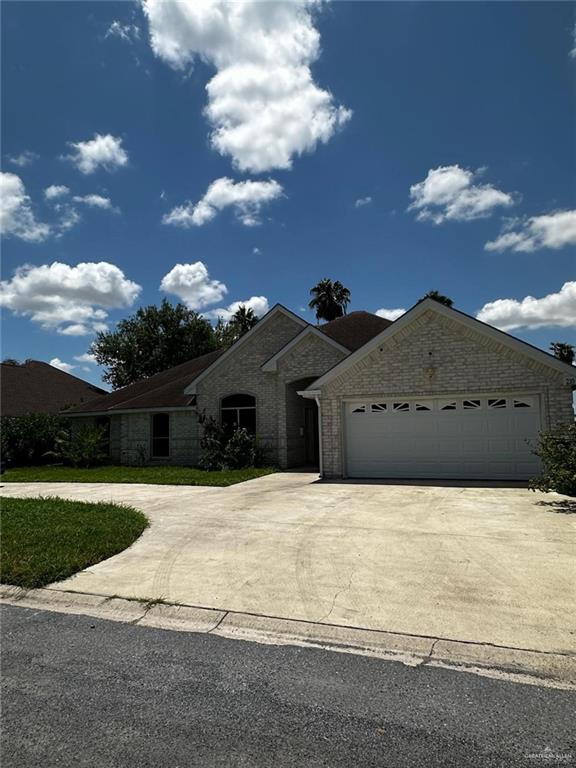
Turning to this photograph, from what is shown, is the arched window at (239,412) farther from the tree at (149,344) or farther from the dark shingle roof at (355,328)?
the tree at (149,344)

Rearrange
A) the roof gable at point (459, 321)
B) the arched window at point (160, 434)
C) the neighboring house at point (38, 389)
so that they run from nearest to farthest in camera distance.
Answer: the roof gable at point (459, 321)
the arched window at point (160, 434)
the neighboring house at point (38, 389)

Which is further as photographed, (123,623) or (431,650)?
(123,623)

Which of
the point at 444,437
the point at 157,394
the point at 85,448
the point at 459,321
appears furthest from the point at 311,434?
the point at 85,448

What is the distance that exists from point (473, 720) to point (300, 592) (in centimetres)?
240

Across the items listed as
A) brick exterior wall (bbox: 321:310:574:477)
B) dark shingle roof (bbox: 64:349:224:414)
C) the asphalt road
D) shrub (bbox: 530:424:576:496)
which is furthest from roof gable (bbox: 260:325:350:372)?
the asphalt road

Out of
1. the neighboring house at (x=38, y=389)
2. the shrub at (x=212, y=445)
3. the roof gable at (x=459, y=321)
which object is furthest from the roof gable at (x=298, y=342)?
the neighboring house at (x=38, y=389)

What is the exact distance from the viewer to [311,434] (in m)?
21.5

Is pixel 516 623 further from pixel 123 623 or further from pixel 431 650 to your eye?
pixel 123 623

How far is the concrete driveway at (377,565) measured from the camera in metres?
4.44

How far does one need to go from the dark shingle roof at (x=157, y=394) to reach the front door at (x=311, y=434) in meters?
5.20

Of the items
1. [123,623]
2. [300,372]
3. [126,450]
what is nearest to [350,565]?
[123,623]

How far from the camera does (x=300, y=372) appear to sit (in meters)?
19.3

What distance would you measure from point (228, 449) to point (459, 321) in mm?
9768

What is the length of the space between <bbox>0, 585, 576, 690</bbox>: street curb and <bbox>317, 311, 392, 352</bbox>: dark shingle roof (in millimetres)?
15584
